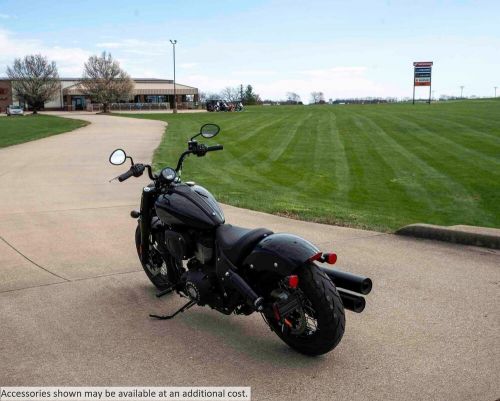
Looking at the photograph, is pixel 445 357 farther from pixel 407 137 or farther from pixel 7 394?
pixel 407 137

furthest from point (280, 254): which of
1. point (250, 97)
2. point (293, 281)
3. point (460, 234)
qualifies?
point (250, 97)

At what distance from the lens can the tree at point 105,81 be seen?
251 feet

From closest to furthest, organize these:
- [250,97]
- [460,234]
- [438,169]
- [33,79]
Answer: [460,234]
[438,169]
[33,79]
[250,97]

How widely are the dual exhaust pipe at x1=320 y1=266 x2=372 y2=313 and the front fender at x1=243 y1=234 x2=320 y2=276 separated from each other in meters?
0.26

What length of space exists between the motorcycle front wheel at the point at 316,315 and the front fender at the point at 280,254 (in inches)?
3.3

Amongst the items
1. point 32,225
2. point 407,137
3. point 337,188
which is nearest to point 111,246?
point 32,225

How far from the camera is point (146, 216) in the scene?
5148 millimetres

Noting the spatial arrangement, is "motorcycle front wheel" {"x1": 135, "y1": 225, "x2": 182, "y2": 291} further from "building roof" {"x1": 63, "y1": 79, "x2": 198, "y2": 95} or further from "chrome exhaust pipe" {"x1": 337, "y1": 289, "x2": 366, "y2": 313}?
"building roof" {"x1": 63, "y1": 79, "x2": 198, "y2": 95}

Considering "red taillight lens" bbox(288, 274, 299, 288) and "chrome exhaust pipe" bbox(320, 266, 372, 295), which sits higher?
"red taillight lens" bbox(288, 274, 299, 288)

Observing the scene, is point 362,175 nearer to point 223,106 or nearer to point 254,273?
point 254,273

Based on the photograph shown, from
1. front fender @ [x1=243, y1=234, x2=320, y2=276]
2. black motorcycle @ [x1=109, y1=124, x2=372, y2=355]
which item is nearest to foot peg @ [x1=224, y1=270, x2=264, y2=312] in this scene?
black motorcycle @ [x1=109, y1=124, x2=372, y2=355]

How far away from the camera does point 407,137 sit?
2436cm

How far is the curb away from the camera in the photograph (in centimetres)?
657

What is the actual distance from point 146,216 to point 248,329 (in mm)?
Result: 1426
